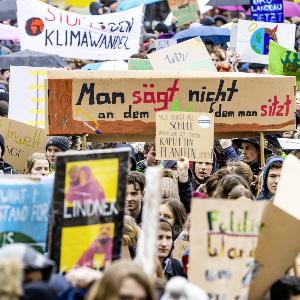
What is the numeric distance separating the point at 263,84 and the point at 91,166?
4.58m

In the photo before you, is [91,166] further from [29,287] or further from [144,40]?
[144,40]

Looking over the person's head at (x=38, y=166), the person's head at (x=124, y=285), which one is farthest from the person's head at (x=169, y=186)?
the person's head at (x=124, y=285)

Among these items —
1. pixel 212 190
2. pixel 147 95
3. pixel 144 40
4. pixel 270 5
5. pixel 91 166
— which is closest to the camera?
pixel 91 166

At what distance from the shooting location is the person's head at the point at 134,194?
970 centimetres

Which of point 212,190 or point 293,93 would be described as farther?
point 293,93

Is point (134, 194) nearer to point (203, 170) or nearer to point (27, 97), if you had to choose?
point (203, 170)

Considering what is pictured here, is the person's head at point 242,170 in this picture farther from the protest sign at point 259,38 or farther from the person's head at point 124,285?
the protest sign at point 259,38

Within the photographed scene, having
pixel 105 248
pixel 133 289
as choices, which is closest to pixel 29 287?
pixel 133 289

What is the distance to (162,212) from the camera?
8.95 meters

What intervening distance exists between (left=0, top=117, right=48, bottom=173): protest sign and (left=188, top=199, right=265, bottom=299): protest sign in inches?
218

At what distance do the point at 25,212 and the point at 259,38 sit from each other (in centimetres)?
964

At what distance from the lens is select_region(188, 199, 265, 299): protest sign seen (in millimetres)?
6219

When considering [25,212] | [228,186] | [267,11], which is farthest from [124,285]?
[267,11]

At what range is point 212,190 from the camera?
9.44 metres
